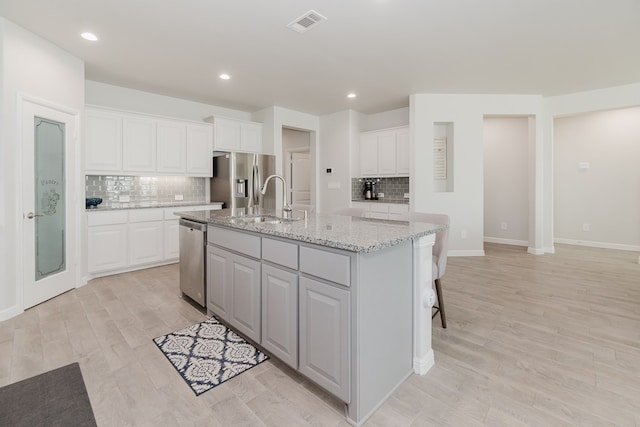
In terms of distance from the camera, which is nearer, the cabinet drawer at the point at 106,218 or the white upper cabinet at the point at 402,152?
the cabinet drawer at the point at 106,218

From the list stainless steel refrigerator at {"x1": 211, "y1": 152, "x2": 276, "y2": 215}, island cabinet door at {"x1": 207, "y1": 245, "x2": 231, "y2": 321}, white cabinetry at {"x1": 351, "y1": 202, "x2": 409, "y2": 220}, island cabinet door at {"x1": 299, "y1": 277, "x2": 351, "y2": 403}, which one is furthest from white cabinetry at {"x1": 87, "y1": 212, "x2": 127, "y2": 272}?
white cabinetry at {"x1": 351, "y1": 202, "x2": 409, "y2": 220}

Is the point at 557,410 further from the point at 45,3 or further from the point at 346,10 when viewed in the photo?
the point at 45,3

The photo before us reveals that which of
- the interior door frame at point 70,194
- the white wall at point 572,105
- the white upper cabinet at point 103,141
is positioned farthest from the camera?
the white wall at point 572,105

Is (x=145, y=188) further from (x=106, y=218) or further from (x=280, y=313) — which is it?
(x=280, y=313)

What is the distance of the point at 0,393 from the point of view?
5.65 feet

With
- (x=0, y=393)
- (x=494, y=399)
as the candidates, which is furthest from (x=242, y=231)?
(x=494, y=399)

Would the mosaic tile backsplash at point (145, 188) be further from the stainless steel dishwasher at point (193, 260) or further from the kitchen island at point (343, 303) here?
the kitchen island at point (343, 303)

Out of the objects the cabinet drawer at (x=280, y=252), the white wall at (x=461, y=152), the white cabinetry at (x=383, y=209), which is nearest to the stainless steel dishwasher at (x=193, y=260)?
the cabinet drawer at (x=280, y=252)

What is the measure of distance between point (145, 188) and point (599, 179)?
791 centimetres

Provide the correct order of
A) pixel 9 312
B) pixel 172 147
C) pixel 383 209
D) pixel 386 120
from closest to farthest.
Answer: pixel 9 312 → pixel 172 147 → pixel 383 209 → pixel 386 120

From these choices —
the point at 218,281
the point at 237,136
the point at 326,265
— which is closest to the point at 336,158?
the point at 237,136

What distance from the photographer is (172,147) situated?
15.6 ft

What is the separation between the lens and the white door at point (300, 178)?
7516 mm

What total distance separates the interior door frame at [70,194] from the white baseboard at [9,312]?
0.03 m
